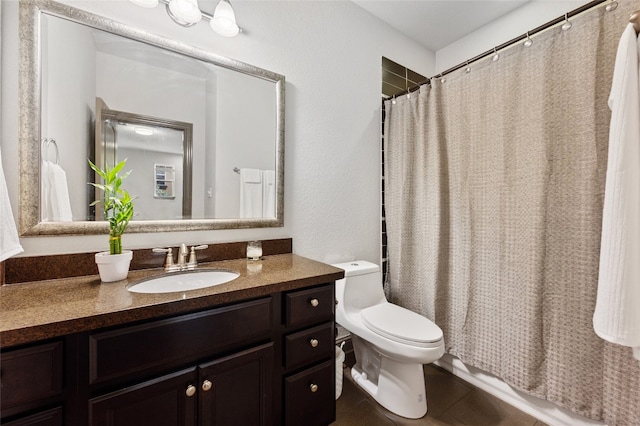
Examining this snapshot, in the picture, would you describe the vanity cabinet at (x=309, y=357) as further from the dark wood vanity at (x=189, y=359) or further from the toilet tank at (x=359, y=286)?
the toilet tank at (x=359, y=286)

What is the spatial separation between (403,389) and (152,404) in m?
1.21

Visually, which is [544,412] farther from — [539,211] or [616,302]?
[539,211]

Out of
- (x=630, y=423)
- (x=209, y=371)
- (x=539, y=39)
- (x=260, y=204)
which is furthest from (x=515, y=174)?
(x=209, y=371)

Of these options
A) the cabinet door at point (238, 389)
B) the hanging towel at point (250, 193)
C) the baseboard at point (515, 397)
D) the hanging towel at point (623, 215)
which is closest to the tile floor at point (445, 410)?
the baseboard at point (515, 397)

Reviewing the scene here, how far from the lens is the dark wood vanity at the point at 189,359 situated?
653 mm

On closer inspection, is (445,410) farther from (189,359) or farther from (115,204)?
(115,204)

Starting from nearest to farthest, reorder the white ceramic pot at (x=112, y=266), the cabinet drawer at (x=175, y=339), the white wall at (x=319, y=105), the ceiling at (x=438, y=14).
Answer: the cabinet drawer at (x=175, y=339) → the white ceramic pot at (x=112, y=266) → the white wall at (x=319, y=105) → the ceiling at (x=438, y=14)

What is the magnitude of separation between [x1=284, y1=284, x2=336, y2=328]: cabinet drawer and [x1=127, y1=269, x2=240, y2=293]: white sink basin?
10.9 inches

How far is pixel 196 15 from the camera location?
1.22m

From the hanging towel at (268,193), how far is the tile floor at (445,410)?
120cm

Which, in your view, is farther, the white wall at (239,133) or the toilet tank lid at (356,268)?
the toilet tank lid at (356,268)

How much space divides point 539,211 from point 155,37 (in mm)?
2063

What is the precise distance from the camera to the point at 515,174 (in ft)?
4.71

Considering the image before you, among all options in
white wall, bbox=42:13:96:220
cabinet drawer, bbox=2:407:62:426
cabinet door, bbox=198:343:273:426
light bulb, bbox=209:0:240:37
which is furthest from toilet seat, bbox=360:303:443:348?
light bulb, bbox=209:0:240:37
